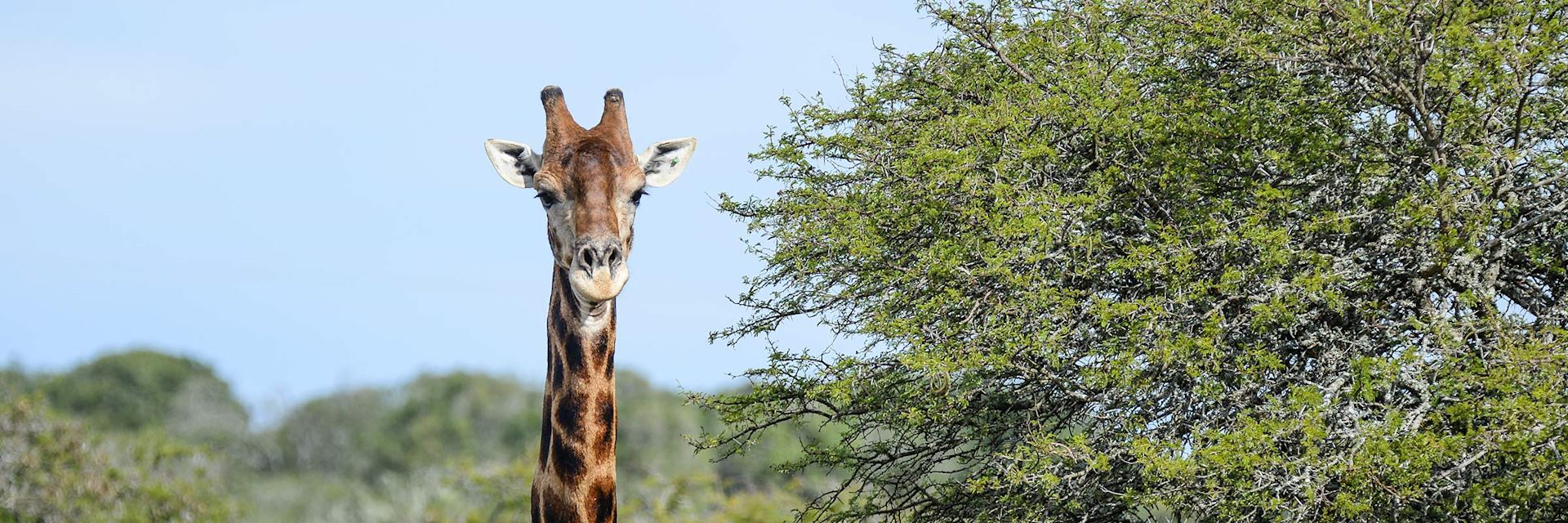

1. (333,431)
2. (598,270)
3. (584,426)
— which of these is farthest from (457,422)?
(598,270)

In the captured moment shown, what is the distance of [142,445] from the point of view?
27.3 metres

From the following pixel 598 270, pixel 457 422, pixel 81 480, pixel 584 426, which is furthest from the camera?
pixel 457 422

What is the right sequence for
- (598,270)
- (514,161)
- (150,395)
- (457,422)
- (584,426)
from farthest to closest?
(150,395)
(457,422)
(514,161)
(584,426)
(598,270)

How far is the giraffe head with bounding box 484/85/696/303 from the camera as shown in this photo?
931 cm

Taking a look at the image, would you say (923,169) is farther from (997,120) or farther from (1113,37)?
(1113,37)

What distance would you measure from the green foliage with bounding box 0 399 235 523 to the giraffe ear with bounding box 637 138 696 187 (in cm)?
1764

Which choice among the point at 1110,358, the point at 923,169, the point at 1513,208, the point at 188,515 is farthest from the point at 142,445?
the point at 1513,208

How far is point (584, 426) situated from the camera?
961 cm

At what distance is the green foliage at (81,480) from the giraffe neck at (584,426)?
18.3 metres

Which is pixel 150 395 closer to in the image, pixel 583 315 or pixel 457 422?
pixel 457 422

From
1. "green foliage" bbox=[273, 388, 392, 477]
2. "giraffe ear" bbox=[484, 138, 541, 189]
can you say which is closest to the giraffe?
"giraffe ear" bbox=[484, 138, 541, 189]

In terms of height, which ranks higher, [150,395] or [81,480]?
[150,395]

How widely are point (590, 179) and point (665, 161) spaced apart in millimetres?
1348

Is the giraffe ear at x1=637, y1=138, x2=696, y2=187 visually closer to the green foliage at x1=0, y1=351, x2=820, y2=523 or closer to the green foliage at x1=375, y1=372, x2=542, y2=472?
the green foliage at x1=0, y1=351, x2=820, y2=523
